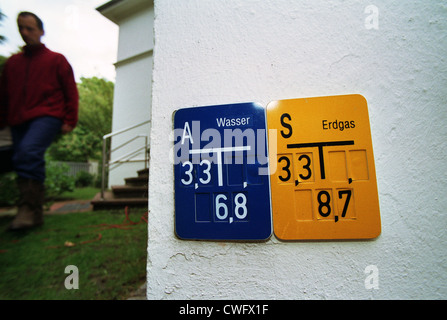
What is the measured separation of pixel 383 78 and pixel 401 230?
1.96ft

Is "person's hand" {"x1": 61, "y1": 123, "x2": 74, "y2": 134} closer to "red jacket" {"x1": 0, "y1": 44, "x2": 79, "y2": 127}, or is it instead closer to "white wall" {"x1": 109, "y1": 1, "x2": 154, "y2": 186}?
"red jacket" {"x1": 0, "y1": 44, "x2": 79, "y2": 127}

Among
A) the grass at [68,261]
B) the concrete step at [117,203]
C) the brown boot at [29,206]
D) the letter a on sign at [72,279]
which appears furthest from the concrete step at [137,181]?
the brown boot at [29,206]

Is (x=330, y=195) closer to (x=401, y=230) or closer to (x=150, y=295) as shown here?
(x=401, y=230)

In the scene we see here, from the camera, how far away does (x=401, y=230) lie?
2.13ft

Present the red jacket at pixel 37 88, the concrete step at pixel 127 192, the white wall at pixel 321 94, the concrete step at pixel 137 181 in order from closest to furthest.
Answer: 1. the white wall at pixel 321 94
2. the red jacket at pixel 37 88
3. the concrete step at pixel 127 192
4. the concrete step at pixel 137 181

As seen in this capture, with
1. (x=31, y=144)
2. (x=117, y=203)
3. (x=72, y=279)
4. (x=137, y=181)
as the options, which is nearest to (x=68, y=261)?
(x=72, y=279)

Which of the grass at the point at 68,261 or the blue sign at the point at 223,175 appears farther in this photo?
the grass at the point at 68,261

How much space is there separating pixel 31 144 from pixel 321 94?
1.28 metres

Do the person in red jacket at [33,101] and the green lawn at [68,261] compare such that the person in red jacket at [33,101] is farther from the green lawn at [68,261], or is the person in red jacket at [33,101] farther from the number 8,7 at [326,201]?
the number 8,7 at [326,201]

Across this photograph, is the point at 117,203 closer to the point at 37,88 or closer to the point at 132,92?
the point at 37,88

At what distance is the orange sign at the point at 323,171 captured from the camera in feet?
2.17

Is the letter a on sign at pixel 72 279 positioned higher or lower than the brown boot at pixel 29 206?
lower

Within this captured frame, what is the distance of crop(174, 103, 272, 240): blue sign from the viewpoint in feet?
2.28

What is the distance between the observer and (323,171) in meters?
0.68
